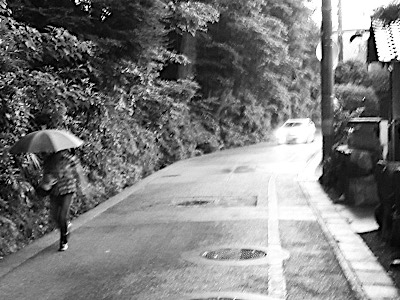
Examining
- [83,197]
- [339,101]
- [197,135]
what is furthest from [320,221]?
[197,135]

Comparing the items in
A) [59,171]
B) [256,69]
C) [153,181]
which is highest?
[256,69]

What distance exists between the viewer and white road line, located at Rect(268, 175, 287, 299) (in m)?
6.07

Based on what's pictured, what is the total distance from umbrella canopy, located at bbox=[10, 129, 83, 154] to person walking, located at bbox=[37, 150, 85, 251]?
0.24m

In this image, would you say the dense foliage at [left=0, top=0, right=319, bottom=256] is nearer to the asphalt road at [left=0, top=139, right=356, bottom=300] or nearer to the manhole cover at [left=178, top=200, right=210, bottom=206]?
the asphalt road at [left=0, top=139, right=356, bottom=300]

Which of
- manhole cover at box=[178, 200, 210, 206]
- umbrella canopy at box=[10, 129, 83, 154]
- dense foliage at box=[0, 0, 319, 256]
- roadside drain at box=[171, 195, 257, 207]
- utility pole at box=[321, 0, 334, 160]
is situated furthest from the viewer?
utility pole at box=[321, 0, 334, 160]

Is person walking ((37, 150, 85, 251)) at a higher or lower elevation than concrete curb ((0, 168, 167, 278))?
higher

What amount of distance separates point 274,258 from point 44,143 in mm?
3465

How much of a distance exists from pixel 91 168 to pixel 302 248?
6.43 meters

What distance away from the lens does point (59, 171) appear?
827cm

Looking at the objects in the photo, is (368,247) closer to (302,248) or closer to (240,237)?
(302,248)

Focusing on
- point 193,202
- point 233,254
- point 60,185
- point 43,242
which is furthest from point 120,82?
point 233,254

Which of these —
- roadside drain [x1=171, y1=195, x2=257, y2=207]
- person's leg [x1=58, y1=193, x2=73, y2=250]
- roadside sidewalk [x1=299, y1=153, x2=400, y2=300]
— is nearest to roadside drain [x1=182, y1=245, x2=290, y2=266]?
roadside sidewalk [x1=299, y1=153, x2=400, y2=300]

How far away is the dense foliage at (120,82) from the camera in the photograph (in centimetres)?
888

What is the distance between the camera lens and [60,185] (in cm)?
823
